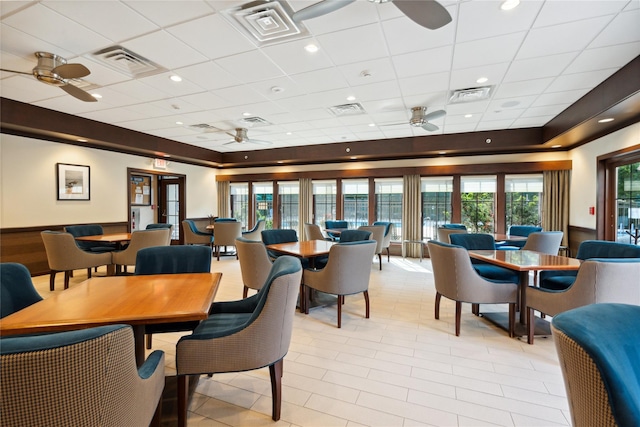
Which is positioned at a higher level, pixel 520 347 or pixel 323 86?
pixel 323 86

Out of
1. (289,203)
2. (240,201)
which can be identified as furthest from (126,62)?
(240,201)

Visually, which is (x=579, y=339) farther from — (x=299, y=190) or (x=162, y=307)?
(x=299, y=190)

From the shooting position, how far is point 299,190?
8.77 metres

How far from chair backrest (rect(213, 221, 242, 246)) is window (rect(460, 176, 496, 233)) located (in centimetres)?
566

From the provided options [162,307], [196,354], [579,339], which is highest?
[579,339]

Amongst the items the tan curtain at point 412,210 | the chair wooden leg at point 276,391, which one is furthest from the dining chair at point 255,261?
the tan curtain at point 412,210

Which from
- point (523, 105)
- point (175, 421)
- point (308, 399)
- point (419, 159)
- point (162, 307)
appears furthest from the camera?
point (419, 159)

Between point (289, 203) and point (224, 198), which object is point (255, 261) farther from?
point (224, 198)

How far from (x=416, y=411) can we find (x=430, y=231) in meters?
6.32

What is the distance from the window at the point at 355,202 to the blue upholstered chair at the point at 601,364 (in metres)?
7.21

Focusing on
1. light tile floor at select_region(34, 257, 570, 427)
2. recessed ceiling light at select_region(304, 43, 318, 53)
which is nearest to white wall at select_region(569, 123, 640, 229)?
light tile floor at select_region(34, 257, 570, 427)

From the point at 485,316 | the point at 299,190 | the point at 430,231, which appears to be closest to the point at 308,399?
the point at 485,316

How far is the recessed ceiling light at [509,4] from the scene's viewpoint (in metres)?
2.28

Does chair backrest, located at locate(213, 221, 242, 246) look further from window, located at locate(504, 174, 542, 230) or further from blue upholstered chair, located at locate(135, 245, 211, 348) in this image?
window, located at locate(504, 174, 542, 230)
